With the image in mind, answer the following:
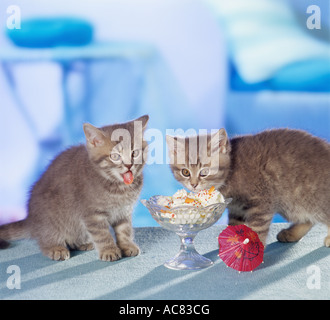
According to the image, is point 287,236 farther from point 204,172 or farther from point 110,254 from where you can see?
point 110,254

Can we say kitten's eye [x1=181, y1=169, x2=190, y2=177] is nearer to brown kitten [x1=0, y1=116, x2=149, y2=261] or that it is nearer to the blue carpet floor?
brown kitten [x1=0, y1=116, x2=149, y2=261]

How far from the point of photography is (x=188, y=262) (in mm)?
1785

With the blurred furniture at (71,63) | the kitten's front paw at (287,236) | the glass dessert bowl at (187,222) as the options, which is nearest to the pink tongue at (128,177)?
the glass dessert bowl at (187,222)

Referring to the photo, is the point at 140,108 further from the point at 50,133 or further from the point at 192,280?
the point at 192,280

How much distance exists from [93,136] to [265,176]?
657 millimetres

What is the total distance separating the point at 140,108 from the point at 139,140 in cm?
110

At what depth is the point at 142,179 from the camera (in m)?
1.99

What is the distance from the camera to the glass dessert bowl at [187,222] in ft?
5.58

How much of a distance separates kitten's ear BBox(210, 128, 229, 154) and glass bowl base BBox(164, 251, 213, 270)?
387 mm

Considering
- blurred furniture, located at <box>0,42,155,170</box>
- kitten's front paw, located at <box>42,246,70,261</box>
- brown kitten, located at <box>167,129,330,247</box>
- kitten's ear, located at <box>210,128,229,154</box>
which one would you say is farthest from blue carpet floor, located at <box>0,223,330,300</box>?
blurred furniture, located at <box>0,42,155,170</box>

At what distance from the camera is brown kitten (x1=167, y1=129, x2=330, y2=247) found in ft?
6.21

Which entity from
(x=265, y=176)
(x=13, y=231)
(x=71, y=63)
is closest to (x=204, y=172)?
(x=265, y=176)

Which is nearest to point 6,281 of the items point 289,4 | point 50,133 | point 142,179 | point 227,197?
point 142,179

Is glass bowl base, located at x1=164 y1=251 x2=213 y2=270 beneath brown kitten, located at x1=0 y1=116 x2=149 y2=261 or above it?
beneath
